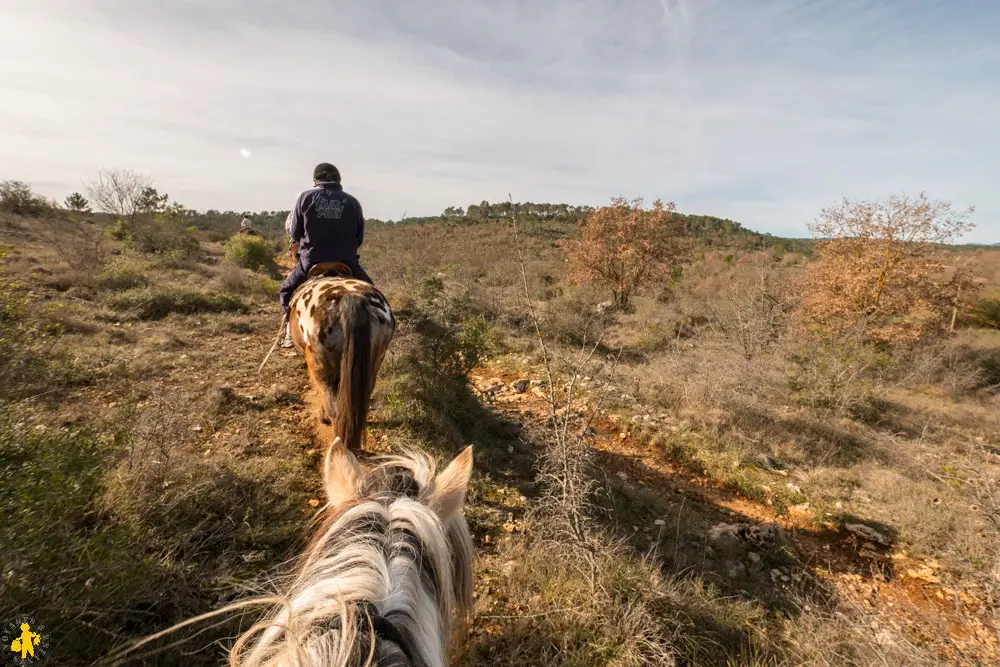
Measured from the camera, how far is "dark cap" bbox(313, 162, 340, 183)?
4012 mm

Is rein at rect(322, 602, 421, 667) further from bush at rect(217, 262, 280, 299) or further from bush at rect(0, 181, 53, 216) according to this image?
bush at rect(0, 181, 53, 216)

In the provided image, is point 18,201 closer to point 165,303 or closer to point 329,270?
point 165,303

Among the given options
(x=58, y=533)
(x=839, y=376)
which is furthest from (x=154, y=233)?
(x=839, y=376)

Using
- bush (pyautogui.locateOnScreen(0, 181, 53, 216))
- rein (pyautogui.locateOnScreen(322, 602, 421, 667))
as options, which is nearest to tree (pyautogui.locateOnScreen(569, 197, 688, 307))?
rein (pyautogui.locateOnScreen(322, 602, 421, 667))

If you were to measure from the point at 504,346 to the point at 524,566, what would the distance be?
6.06m

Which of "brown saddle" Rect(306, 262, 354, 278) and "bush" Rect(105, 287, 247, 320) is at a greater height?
"brown saddle" Rect(306, 262, 354, 278)

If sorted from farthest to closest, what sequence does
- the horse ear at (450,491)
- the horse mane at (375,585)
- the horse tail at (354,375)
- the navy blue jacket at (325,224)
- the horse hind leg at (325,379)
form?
1. the navy blue jacket at (325,224)
2. the horse hind leg at (325,379)
3. the horse tail at (354,375)
4. the horse ear at (450,491)
5. the horse mane at (375,585)

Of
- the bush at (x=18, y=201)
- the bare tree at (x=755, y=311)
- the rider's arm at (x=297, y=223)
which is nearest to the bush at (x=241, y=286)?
the rider's arm at (x=297, y=223)

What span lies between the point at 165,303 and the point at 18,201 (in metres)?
23.6

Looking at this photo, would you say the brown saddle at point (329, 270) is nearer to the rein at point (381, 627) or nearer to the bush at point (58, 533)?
the bush at point (58, 533)

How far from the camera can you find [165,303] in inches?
309

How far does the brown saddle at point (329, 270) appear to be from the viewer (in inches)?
156

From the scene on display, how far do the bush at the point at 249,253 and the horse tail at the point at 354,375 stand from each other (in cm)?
1456

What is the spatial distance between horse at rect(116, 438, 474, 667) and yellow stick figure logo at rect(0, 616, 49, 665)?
1.44 feet
